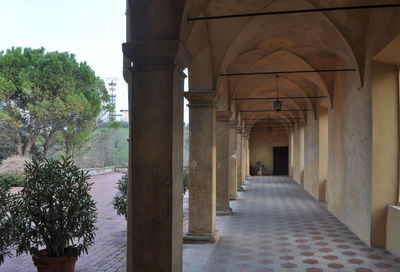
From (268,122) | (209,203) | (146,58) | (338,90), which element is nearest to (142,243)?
(146,58)

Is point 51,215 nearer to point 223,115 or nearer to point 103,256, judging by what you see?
point 103,256

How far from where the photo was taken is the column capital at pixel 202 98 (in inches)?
277

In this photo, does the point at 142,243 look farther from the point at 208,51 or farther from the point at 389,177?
the point at 389,177

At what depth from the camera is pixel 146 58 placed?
4.01m

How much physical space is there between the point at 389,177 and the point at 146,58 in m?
5.41

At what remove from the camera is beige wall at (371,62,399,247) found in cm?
670

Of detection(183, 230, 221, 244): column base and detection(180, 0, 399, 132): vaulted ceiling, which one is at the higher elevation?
detection(180, 0, 399, 132): vaulted ceiling

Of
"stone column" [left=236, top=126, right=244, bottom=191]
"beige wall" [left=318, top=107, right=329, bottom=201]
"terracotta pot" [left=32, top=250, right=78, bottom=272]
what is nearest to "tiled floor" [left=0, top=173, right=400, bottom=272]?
"terracotta pot" [left=32, top=250, right=78, bottom=272]

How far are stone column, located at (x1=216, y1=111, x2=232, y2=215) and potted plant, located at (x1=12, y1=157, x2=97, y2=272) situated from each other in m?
5.20

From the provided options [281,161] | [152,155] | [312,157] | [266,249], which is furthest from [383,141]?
[281,161]

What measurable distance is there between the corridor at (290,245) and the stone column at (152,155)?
1737 mm

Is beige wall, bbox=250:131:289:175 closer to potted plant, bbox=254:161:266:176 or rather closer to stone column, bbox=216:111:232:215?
potted plant, bbox=254:161:266:176

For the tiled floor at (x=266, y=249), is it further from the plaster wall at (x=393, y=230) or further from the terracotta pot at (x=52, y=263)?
the terracotta pot at (x=52, y=263)

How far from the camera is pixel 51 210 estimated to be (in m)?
4.73
